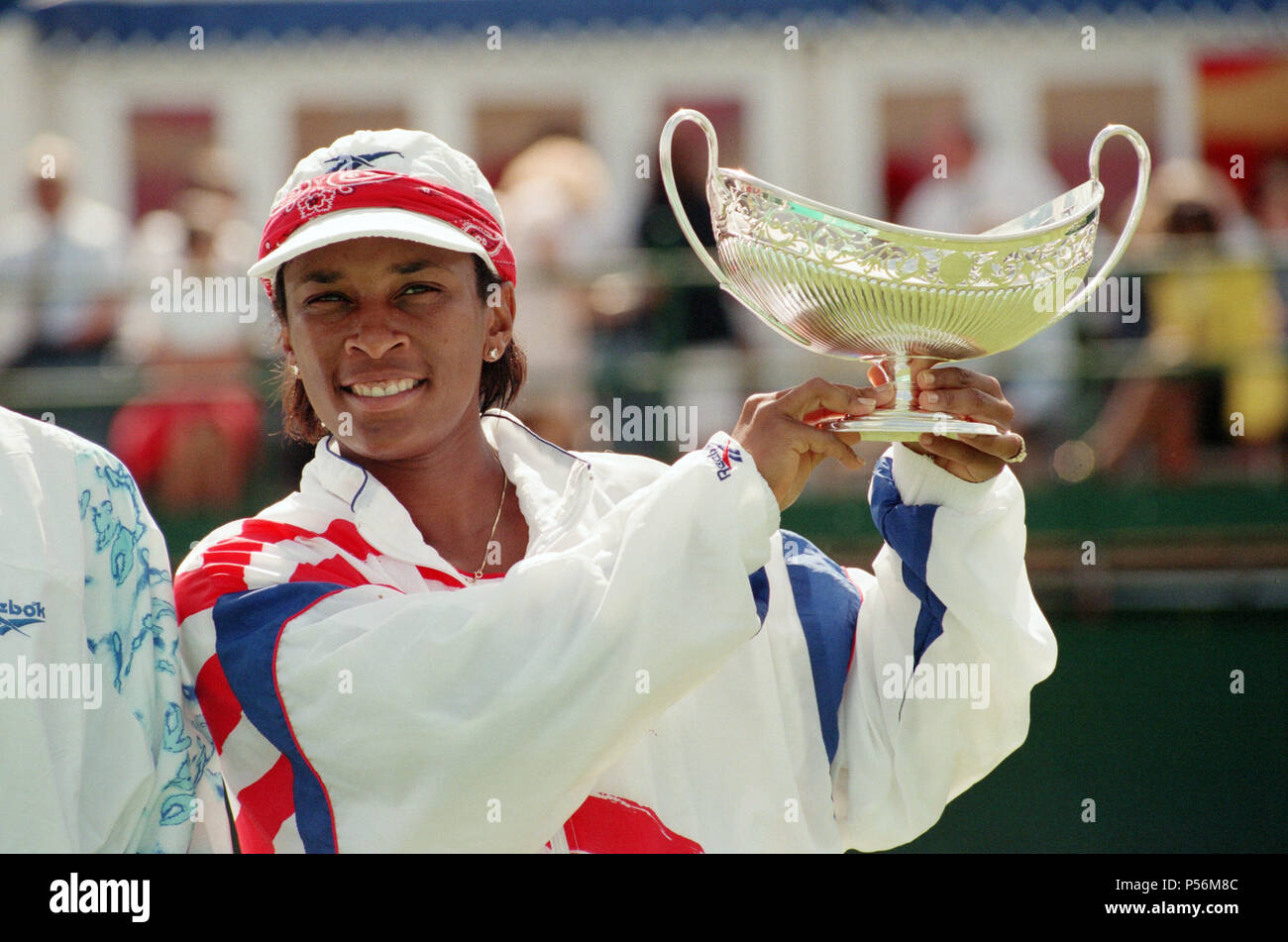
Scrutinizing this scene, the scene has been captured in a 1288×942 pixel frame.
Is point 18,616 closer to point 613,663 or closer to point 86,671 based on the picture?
point 86,671

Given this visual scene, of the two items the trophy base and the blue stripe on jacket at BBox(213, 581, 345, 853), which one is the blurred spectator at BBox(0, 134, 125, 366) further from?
the trophy base

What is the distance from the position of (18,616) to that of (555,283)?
12.6ft

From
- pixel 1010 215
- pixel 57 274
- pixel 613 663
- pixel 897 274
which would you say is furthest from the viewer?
pixel 1010 215

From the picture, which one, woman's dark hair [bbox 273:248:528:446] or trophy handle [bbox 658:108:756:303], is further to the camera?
woman's dark hair [bbox 273:248:528:446]

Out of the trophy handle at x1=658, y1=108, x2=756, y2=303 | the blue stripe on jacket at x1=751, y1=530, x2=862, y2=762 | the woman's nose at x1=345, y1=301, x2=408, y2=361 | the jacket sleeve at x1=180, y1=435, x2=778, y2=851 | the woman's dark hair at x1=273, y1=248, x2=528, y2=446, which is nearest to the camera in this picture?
the jacket sleeve at x1=180, y1=435, x2=778, y2=851

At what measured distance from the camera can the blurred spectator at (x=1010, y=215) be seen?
6.01 metres

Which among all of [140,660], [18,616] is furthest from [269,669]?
[18,616]

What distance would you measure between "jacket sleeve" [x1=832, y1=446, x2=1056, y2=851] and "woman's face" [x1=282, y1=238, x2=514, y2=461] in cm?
64

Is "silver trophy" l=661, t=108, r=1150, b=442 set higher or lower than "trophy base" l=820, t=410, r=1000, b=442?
higher

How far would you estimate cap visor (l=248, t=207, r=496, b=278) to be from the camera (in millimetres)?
2266

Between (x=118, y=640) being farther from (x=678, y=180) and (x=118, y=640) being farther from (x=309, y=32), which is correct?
(x=309, y=32)

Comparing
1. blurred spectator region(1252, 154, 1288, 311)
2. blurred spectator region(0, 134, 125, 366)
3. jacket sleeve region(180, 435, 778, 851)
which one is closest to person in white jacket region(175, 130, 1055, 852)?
jacket sleeve region(180, 435, 778, 851)

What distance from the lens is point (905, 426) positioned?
7.26 ft
